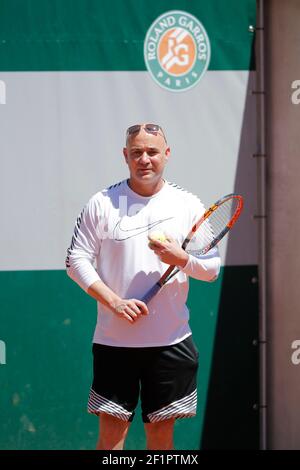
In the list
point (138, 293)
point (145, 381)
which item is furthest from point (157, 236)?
point (145, 381)

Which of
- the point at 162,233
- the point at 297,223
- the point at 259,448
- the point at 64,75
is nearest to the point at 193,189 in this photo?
the point at 297,223

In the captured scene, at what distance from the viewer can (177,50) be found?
14.6ft

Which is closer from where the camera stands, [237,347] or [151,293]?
[151,293]

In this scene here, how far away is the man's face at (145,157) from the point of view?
342 cm

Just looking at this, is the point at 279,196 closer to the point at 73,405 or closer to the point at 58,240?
the point at 58,240

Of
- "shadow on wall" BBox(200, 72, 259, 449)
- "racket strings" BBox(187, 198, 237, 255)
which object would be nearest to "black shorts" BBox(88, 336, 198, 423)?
"racket strings" BBox(187, 198, 237, 255)

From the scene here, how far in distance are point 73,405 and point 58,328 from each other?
0.44 meters

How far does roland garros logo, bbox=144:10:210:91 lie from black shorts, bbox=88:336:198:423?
1650 millimetres

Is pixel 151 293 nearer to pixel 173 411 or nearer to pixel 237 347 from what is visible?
pixel 173 411

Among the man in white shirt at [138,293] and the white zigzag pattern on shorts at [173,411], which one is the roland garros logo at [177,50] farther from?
the white zigzag pattern on shorts at [173,411]

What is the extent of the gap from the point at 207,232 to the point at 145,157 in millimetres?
445

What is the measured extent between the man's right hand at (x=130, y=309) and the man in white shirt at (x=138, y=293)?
85 mm

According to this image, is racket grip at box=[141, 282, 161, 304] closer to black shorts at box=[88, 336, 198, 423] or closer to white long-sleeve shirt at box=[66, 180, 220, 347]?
white long-sleeve shirt at box=[66, 180, 220, 347]

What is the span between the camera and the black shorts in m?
3.40
